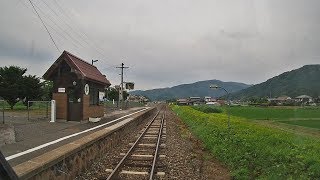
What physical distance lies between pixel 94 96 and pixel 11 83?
14.7 metres

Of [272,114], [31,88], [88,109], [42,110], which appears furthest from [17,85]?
[272,114]

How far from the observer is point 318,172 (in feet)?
24.6

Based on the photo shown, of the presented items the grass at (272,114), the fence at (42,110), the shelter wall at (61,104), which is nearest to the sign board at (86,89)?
the shelter wall at (61,104)

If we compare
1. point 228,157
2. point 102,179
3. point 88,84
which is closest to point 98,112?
point 88,84

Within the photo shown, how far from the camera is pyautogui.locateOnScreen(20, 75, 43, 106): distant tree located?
3719cm

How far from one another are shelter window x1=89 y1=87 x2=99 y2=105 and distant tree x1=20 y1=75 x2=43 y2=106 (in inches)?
527

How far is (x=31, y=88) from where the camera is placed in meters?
37.8

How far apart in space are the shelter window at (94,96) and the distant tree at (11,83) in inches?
497

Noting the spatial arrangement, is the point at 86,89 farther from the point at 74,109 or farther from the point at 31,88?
the point at 31,88

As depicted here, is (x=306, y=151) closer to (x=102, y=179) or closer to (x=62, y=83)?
(x=102, y=179)

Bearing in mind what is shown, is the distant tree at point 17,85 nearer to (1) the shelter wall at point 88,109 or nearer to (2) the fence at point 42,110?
(2) the fence at point 42,110

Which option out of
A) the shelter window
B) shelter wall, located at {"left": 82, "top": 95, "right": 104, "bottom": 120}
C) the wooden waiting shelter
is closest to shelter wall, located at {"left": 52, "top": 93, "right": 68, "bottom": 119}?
the wooden waiting shelter

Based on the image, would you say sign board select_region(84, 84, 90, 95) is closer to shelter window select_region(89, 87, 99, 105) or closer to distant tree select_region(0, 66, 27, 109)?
shelter window select_region(89, 87, 99, 105)

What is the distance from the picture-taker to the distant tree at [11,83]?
35250 mm
